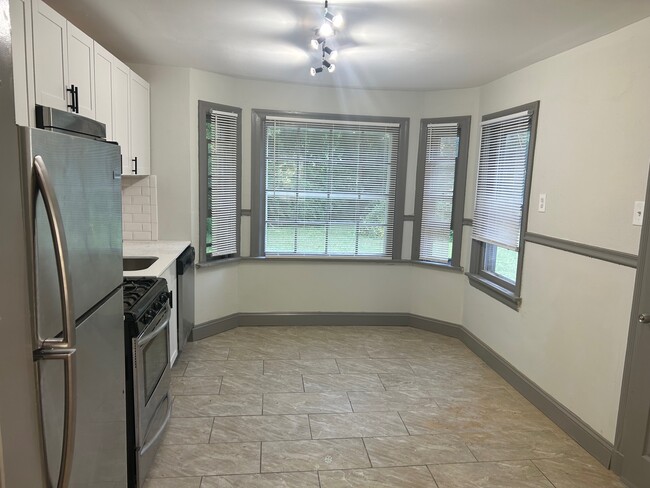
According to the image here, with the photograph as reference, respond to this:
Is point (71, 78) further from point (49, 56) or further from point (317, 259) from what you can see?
point (317, 259)

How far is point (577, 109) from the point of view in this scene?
2744 mm

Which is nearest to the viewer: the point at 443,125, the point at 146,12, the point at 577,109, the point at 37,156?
the point at 37,156

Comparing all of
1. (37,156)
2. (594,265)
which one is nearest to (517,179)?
(594,265)

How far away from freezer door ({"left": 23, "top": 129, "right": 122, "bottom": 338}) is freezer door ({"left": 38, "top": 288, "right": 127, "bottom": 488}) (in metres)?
0.08

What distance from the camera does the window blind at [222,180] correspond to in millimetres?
3977

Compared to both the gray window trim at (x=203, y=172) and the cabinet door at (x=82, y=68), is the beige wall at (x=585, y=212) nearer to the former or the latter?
the gray window trim at (x=203, y=172)

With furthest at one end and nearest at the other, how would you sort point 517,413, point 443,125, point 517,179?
point 443,125 → point 517,179 → point 517,413

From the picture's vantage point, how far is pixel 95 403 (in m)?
1.34

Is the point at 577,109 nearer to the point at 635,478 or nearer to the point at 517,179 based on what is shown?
the point at 517,179

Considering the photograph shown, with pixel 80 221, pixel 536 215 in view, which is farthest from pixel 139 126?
pixel 536 215

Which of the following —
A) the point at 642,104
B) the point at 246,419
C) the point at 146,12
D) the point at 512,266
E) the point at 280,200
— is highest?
the point at 146,12

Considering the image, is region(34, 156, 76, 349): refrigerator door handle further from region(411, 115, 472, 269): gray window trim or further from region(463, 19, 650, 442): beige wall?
region(411, 115, 472, 269): gray window trim

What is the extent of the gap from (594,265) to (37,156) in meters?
2.76

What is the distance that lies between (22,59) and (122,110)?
1.29 metres
